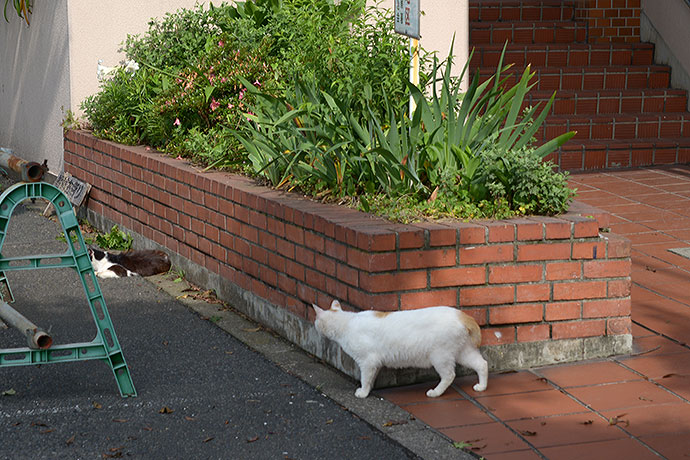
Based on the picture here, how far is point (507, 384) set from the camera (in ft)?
15.3

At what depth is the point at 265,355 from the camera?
5.21m

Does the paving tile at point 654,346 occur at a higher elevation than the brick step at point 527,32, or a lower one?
lower

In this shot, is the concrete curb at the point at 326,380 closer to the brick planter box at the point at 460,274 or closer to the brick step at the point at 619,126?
the brick planter box at the point at 460,274

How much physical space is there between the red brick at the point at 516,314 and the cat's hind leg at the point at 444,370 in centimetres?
46

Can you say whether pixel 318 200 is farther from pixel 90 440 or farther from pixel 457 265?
pixel 90 440

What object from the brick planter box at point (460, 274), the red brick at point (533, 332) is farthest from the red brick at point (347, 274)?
the red brick at point (533, 332)

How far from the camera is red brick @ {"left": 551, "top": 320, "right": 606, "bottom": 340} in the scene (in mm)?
4922

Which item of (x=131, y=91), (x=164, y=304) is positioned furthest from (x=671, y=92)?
(x=164, y=304)

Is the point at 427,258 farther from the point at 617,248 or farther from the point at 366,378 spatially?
the point at 617,248

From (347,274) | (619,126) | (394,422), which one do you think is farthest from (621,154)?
(394,422)

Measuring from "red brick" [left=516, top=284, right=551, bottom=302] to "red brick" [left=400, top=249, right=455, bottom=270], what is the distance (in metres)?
0.40

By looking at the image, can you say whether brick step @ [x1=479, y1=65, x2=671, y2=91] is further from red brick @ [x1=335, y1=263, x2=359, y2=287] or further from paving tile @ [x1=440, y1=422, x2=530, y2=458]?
paving tile @ [x1=440, y1=422, x2=530, y2=458]

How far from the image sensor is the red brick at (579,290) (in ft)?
16.0

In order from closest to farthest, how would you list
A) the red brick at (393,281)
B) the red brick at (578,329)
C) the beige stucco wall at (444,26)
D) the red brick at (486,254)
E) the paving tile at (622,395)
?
the paving tile at (622,395) → the red brick at (393,281) → the red brick at (486,254) → the red brick at (578,329) → the beige stucco wall at (444,26)
